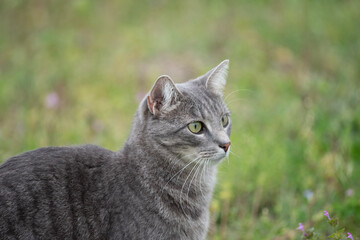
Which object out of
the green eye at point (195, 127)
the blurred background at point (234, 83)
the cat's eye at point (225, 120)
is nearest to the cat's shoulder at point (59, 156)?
the green eye at point (195, 127)

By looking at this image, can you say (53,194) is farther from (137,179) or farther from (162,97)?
(162,97)

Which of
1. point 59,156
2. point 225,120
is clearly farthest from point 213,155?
point 59,156

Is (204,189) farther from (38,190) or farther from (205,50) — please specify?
(205,50)

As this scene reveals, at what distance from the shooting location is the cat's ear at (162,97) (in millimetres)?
2829

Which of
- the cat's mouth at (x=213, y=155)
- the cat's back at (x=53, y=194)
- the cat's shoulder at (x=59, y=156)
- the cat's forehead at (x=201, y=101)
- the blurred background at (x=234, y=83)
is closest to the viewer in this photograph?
the cat's back at (x=53, y=194)

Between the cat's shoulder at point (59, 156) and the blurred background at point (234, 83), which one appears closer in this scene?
the cat's shoulder at point (59, 156)

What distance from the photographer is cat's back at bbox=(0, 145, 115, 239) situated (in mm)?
2504

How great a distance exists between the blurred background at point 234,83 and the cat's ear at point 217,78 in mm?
128

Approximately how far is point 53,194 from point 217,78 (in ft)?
4.61

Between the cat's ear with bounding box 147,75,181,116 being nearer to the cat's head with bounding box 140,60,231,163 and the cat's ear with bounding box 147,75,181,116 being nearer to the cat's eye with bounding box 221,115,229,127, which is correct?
the cat's head with bounding box 140,60,231,163

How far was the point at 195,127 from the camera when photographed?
292cm

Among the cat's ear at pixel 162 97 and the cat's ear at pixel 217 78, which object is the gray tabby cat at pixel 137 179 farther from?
the cat's ear at pixel 217 78

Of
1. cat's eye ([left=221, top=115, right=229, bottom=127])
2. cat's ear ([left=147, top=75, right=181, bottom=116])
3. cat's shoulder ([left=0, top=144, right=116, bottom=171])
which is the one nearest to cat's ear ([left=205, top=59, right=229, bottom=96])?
cat's eye ([left=221, top=115, right=229, bottom=127])

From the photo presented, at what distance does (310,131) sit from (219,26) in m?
2.67
